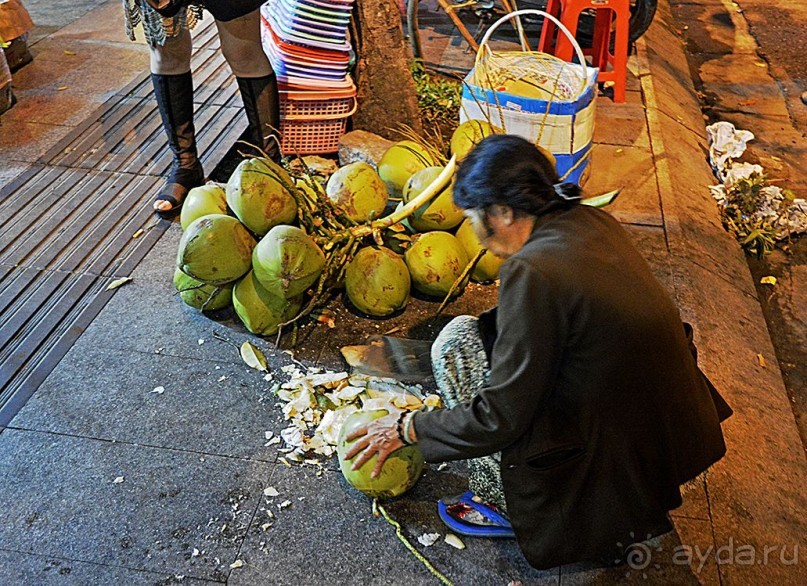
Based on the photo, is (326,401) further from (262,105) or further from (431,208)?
(262,105)

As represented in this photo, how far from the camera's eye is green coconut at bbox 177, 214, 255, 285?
9.27ft

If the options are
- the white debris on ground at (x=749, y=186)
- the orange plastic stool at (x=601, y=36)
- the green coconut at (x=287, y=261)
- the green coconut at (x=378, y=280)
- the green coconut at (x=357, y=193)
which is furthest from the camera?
the orange plastic stool at (x=601, y=36)

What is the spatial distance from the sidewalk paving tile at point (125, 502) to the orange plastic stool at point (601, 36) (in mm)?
4106

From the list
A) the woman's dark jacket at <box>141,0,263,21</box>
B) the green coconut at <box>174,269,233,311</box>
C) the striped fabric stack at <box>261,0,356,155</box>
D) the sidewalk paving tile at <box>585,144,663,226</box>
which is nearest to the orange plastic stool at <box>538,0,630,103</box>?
the sidewalk paving tile at <box>585,144,663,226</box>

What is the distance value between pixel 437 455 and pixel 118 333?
1779mm

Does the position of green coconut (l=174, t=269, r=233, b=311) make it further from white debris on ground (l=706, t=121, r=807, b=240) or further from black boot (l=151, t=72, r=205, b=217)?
white debris on ground (l=706, t=121, r=807, b=240)

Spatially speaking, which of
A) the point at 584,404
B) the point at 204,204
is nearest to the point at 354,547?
the point at 584,404

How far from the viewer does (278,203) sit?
2.95 meters

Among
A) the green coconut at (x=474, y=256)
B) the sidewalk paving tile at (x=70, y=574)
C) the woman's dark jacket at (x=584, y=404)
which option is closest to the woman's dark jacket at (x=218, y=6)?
the green coconut at (x=474, y=256)

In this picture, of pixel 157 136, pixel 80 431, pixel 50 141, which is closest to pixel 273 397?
pixel 80 431

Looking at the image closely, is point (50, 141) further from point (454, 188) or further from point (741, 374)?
point (741, 374)

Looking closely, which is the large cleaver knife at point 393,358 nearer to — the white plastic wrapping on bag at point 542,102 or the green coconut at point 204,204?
the green coconut at point 204,204

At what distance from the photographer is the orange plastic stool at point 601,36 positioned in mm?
5215

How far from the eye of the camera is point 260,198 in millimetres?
2914
